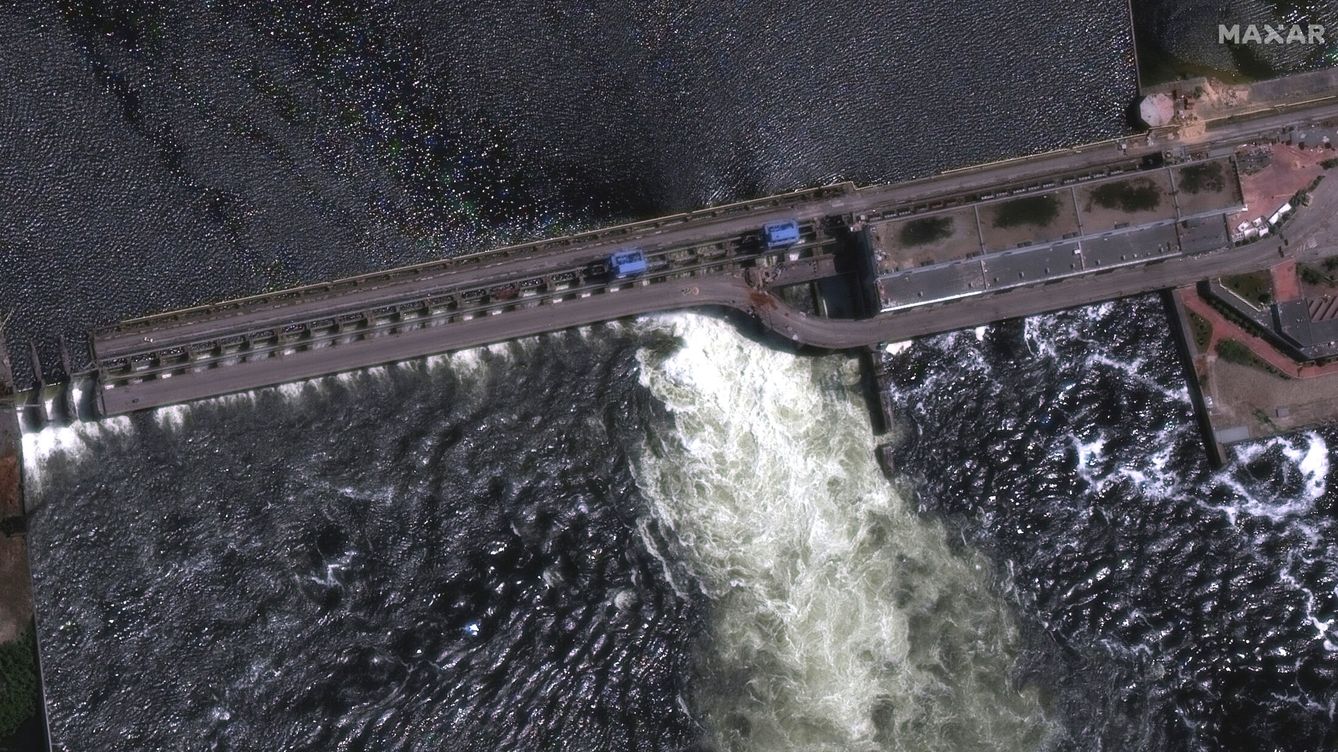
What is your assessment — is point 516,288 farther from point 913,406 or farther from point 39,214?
point 39,214

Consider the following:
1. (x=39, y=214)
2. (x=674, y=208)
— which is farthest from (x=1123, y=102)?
(x=39, y=214)

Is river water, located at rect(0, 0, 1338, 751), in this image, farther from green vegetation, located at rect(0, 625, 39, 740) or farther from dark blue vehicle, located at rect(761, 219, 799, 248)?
dark blue vehicle, located at rect(761, 219, 799, 248)

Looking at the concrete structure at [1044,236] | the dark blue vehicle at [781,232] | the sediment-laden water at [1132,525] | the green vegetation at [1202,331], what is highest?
the dark blue vehicle at [781,232]

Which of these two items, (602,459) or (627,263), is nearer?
(627,263)

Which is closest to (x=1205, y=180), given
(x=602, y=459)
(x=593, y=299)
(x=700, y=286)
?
(x=700, y=286)

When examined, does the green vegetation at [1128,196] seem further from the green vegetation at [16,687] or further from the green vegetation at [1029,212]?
the green vegetation at [16,687]

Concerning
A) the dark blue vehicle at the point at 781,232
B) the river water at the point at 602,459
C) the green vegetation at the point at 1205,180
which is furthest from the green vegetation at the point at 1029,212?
→ the dark blue vehicle at the point at 781,232

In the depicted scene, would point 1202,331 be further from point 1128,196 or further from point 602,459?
point 602,459
